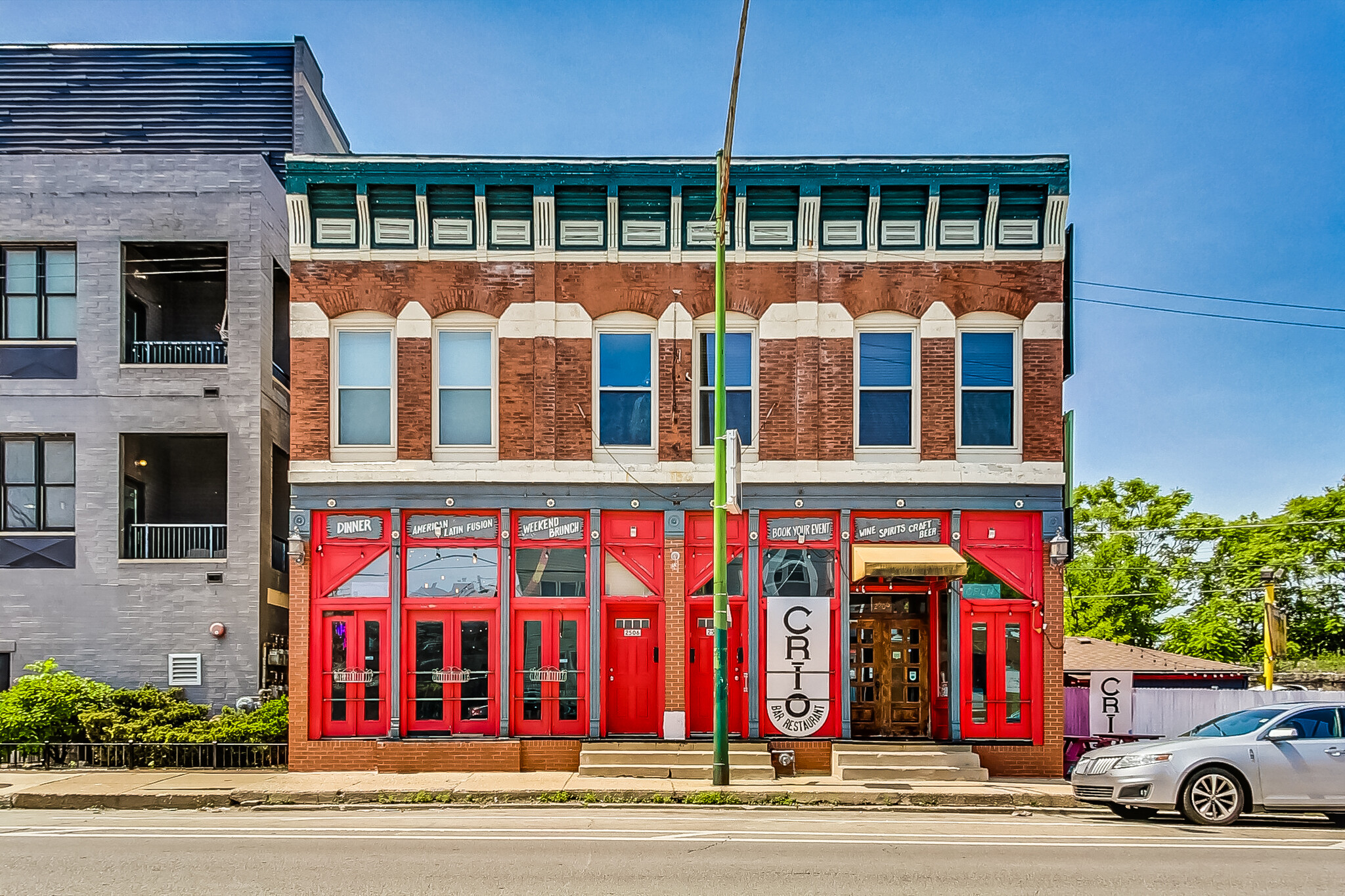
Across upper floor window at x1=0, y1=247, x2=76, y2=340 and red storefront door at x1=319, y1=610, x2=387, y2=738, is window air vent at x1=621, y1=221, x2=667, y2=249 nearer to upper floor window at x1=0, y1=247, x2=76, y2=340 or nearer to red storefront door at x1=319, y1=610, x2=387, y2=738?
red storefront door at x1=319, y1=610, x2=387, y2=738

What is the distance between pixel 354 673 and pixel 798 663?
7.03 meters

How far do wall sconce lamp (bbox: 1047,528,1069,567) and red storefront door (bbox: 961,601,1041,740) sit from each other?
0.83 m

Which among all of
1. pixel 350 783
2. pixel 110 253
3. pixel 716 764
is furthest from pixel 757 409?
pixel 110 253

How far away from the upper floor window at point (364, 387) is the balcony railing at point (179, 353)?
437 centimetres

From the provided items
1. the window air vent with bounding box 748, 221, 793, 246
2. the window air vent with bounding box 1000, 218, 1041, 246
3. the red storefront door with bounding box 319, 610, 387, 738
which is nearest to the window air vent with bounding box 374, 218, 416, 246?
the window air vent with bounding box 748, 221, 793, 246

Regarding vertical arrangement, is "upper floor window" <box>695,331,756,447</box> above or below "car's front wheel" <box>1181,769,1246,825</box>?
above

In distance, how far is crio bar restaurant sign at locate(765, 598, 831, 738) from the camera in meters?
16.8

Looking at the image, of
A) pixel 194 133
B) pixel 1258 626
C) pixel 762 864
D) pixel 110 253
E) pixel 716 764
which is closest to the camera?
pixel 762 864

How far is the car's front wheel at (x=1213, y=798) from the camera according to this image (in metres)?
12.5

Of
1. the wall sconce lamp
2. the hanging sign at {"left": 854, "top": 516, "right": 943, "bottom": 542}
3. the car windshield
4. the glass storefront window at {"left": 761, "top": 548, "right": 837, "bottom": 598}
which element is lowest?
the car windshield

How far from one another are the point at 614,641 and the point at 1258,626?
3776 centimetres

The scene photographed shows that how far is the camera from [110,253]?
789 inches

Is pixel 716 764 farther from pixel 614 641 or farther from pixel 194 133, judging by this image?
pixel 194 133

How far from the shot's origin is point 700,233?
17.2m
